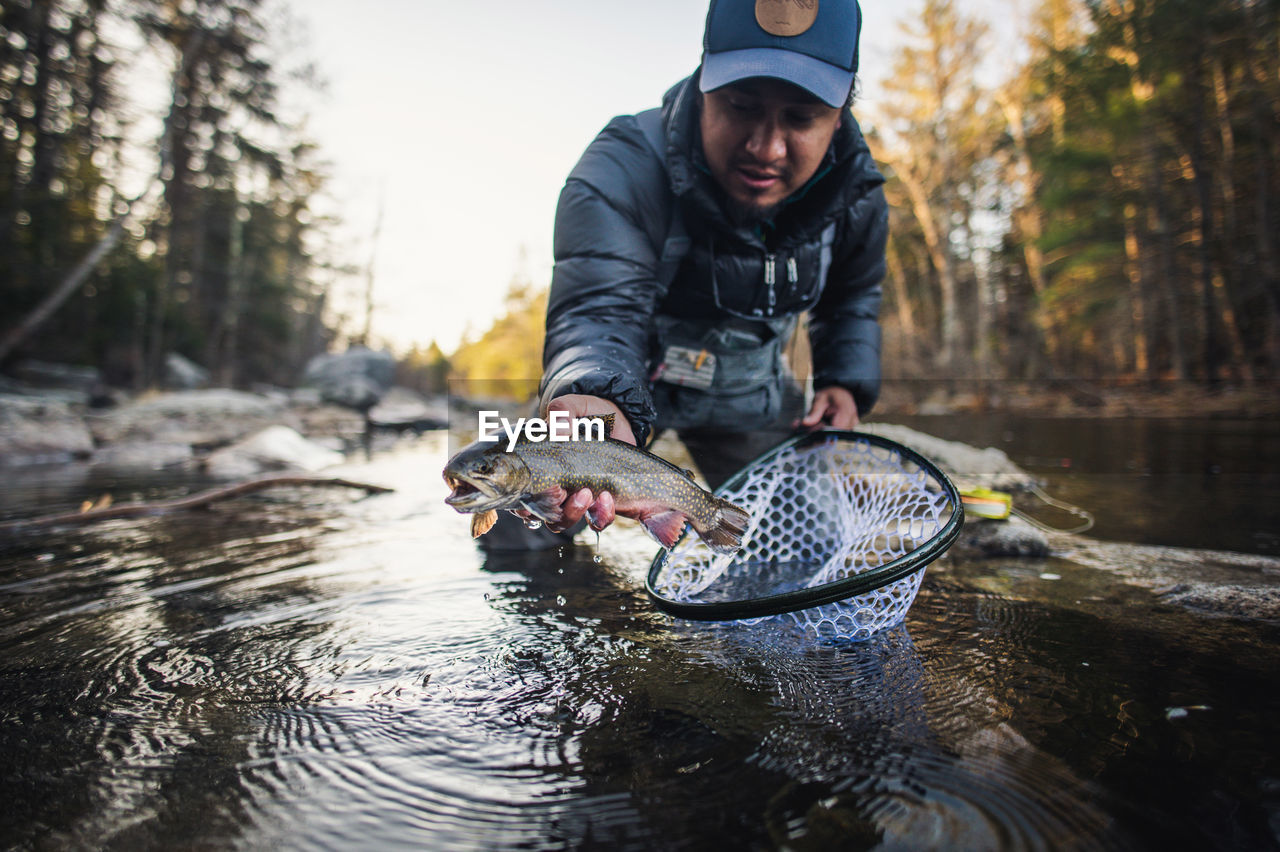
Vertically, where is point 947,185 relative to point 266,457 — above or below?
above

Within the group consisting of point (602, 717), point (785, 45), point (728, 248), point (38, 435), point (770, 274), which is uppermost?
point (785, 45)

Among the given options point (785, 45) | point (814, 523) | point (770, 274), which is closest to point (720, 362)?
point (770, 274)

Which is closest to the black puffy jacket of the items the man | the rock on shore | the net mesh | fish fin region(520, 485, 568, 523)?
the man

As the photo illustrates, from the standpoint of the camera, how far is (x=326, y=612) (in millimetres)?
2787

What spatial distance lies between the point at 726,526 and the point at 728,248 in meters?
1.68

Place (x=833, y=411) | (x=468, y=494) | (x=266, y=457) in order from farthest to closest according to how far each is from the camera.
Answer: (x=266, y=457) < (x=833, y=411) < (x=468, y=494)

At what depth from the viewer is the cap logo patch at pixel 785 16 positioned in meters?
2.68

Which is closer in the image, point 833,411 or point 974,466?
point 833,411

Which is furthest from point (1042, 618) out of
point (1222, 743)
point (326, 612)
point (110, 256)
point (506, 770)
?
point (110, 256)

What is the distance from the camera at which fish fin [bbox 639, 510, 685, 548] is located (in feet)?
7.36

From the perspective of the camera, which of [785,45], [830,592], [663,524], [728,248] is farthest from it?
[728,248]

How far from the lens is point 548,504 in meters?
2.02

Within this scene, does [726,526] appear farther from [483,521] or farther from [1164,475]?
[1164,475]

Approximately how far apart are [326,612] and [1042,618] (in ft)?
9.67
